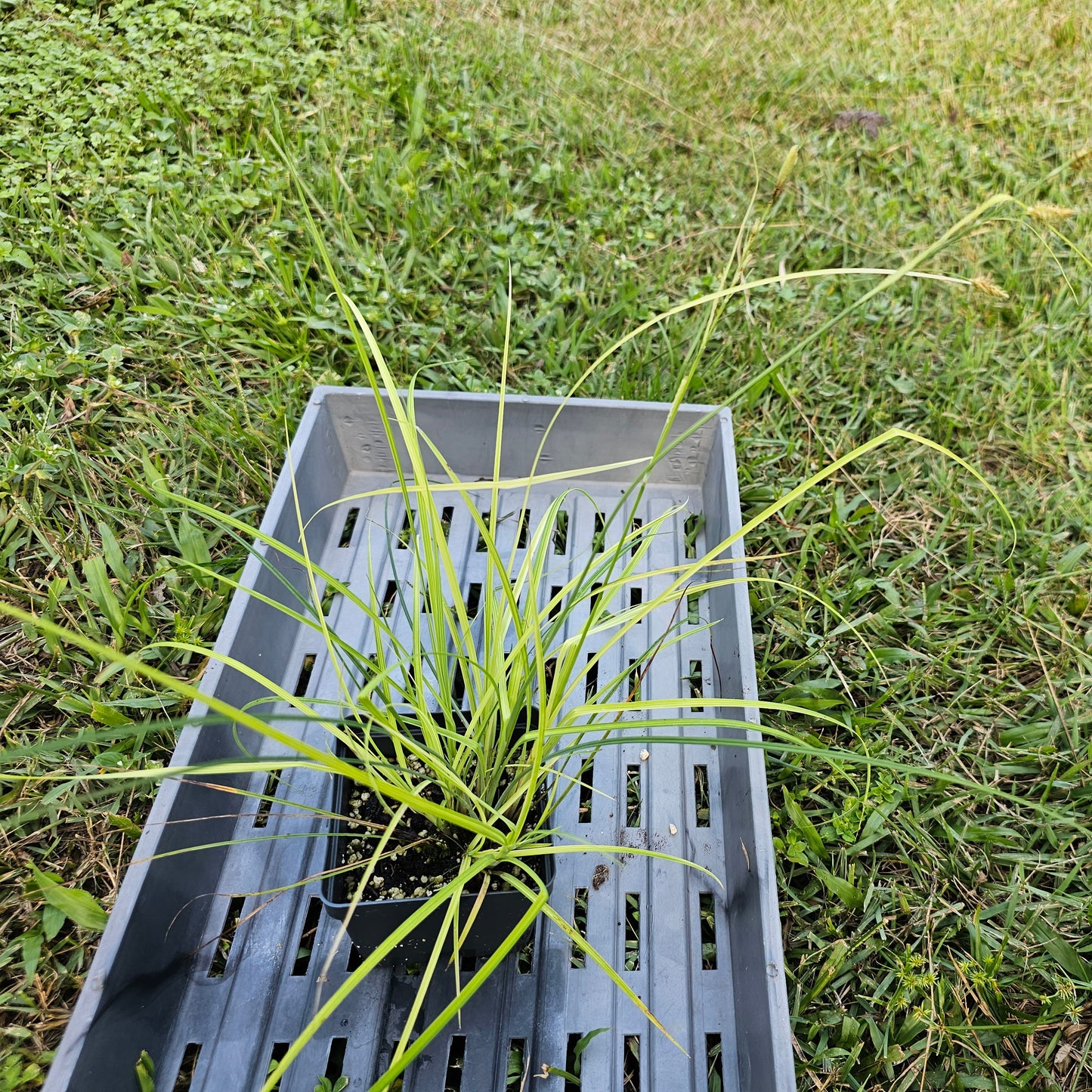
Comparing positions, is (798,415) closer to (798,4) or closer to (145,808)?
(145,808)

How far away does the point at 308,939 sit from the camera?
2.91 ft

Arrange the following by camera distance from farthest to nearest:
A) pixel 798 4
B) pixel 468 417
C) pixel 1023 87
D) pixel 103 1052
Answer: pixel 798 4 < pixel 1023 87 < pixel 468 417 < pixel 103 1052

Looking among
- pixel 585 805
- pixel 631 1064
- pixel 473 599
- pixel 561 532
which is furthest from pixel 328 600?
pixel 631 1064

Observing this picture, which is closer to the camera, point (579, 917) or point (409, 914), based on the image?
point (409, 914)

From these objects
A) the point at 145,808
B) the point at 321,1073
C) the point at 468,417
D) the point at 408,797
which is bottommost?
the point at 321,1073

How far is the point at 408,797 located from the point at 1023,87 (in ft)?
9.20

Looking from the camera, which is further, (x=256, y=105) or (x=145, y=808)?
(x=256, y=105)

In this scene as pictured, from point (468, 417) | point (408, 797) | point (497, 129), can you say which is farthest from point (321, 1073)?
point (497, 129)

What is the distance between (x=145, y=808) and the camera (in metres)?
1.05

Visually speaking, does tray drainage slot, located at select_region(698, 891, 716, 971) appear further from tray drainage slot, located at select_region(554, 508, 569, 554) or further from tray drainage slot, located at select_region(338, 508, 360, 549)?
tray drainage slot, located at select_region(338, 508, 360, 549)

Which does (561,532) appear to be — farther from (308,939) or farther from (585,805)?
(308,939)

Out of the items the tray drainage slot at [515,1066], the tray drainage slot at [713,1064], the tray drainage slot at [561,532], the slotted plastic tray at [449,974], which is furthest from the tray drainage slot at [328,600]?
the tray drainage slot at [713,1064]

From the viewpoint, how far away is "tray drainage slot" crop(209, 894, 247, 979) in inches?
33.7

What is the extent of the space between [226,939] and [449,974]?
25 centimetres
